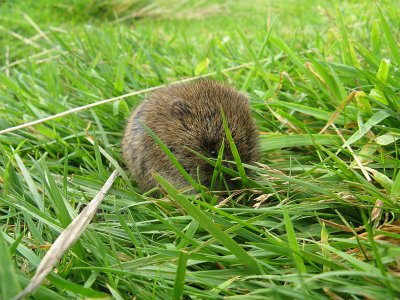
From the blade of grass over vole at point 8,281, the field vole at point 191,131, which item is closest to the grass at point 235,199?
the blade of grass over vole at point 8,281

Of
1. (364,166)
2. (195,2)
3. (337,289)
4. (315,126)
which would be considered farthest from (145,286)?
(195,2)

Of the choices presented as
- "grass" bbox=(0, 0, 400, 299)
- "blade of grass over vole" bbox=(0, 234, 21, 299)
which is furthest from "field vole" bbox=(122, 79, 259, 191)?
"blade of grass over vole" bbox=(0, 234, 21, 299)

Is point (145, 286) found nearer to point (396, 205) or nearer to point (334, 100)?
point (396, 205)

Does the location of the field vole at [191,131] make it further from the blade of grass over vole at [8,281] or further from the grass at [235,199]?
the blade of grass over vole at [8,281]

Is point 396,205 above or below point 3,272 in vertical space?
below

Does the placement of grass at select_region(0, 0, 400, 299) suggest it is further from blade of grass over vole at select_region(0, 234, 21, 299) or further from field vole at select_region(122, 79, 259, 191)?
field vole at select_region(122, 79, 259, 191)
